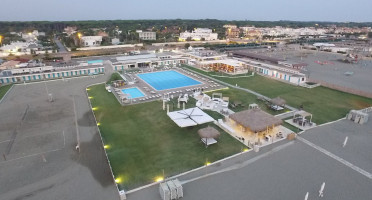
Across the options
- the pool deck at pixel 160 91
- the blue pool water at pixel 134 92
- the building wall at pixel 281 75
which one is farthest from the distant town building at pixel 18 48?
the building wall at pixel 281 75

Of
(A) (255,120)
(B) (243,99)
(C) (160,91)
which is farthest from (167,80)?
(A) (255,120)

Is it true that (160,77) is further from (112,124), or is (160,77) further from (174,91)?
(112,124)

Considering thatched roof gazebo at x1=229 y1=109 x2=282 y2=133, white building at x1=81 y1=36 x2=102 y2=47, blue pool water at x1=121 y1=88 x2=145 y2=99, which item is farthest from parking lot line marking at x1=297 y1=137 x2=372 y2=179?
white building at x1=81 y1=36 x2=102 y2=47

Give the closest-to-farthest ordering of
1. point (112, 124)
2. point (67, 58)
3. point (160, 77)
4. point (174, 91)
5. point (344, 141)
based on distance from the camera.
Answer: point (344, 141)
point (112, 124)
point (174, 91)
point (160, 77)
point (67, 58)

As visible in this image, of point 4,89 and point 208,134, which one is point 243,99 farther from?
point 4,89

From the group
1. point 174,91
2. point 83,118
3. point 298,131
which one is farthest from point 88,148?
point 298,131

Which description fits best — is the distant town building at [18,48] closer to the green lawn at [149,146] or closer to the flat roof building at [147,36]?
the flat roof building at [147,36]

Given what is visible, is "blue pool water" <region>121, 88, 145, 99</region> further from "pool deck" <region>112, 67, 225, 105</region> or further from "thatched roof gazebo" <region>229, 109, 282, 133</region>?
"thatched roof gazebo" <region>229, 109, 282, 133</region>
